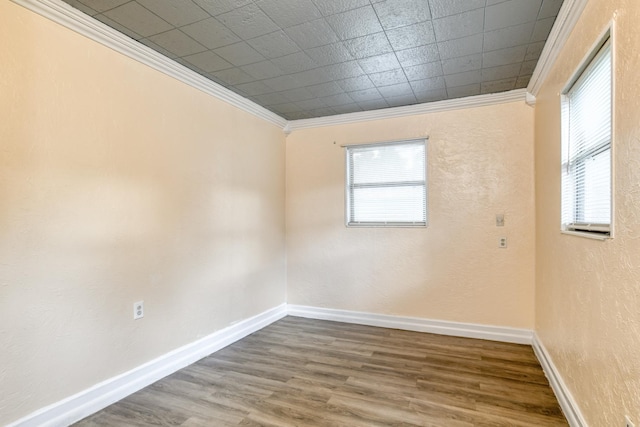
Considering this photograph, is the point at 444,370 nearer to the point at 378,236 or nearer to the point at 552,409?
the point at 552,409

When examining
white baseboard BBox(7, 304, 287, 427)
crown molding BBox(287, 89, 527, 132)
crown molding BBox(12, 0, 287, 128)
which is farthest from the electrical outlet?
crown molding BBox(287, 89, 527, 132)

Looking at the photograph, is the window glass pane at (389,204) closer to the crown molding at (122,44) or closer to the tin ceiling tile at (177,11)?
the crown molding at (122,44)

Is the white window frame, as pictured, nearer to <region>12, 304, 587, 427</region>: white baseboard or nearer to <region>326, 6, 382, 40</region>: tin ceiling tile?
<region>12, 304, 587, 427</region>: white baseboard

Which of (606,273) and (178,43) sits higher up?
(178,43)

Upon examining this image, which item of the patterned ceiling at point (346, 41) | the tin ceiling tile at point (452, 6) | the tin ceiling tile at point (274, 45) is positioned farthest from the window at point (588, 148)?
the tin ceiling tile at point (274, 45)

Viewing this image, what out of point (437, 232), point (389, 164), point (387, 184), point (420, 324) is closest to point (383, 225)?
point (387, 184)

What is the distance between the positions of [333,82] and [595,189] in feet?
6.98

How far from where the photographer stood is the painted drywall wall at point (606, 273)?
1243mm

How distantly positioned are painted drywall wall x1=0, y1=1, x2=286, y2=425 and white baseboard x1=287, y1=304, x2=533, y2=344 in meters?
1.15

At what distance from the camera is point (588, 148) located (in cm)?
180

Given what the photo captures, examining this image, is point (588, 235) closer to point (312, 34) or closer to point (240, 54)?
point (312, 34)

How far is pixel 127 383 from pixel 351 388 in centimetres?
156

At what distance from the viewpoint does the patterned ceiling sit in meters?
1.98

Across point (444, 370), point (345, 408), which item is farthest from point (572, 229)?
point (345, 408)
